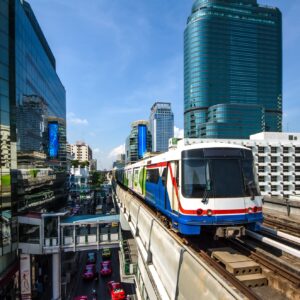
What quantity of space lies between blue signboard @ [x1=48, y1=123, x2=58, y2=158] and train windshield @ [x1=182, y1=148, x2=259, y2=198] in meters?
36.1

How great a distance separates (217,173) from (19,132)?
22.3 metres

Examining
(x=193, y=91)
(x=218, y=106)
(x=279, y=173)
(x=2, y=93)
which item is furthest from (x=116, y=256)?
(x=193, y=91)

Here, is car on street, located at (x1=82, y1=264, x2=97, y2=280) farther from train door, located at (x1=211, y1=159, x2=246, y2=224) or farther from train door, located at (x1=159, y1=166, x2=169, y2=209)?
train door, located at (x1=211, y1=159, x2=246, y2=224)

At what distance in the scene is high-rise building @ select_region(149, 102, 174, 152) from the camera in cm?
15275

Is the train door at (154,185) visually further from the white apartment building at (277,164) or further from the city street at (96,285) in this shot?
the white apartment building at (277,164)

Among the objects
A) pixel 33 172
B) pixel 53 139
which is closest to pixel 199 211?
pixel 33 172

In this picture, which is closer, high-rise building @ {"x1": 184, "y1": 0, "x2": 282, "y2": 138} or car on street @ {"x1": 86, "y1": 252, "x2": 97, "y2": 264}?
car on street @ {"x1": 86, "y1": 252, "x2": 97, "y2": 264}

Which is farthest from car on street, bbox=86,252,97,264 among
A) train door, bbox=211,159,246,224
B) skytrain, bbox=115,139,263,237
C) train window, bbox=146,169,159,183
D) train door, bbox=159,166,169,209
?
train door, bbox=211,159,246,224

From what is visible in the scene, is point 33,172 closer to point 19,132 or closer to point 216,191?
point 19,132

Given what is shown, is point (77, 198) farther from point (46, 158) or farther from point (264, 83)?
point (264, 83)

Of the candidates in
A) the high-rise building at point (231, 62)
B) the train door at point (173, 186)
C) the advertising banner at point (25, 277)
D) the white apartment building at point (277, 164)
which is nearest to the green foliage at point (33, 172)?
the advertising banner at point (25, 277)

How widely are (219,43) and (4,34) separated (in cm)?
10282

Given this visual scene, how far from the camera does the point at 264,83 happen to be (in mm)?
112625

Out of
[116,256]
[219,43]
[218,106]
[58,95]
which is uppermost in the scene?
[219,43]
